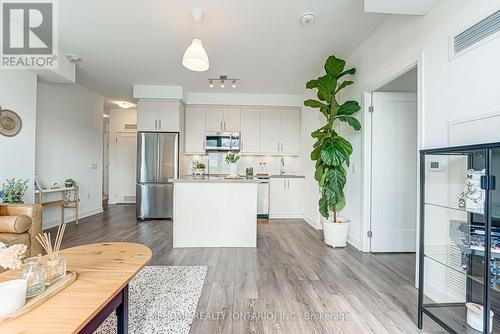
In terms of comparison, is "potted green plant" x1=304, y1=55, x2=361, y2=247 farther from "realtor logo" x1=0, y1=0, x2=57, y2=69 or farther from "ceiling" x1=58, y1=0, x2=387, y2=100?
"realtor logo" x1=0, y1=0, x2=57, y2=69

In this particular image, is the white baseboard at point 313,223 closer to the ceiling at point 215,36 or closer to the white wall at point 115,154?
the ceiling at point 215,36

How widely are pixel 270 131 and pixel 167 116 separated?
238 cm

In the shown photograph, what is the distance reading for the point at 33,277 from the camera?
1040mm

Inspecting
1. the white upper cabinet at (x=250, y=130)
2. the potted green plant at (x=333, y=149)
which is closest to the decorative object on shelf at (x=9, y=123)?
the white upper cabinet at (x=250, y=130)

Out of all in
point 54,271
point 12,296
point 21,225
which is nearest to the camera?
point 12,296

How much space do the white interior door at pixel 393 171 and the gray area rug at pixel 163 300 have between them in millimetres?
2420

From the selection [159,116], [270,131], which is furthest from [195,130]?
[270,131]

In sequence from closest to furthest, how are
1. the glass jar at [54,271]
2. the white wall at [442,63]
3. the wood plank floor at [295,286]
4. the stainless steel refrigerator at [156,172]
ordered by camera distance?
the glass jar at [54,271] < the white wall at [442,63] < the wood plank floor at [295,286] < the stainless steel refrigerator at [156,172]

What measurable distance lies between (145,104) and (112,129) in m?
2.60

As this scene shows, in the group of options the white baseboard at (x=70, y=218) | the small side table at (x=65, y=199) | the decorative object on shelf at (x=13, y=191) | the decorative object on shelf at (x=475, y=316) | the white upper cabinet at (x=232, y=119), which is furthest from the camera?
the white upper cabinet at (x=232, y=119)

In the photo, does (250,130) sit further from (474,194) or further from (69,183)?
(474,194)

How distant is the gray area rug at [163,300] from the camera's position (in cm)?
168

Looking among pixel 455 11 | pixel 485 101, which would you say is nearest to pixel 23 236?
pixel 485 101

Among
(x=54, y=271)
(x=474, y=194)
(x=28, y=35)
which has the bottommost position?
(x=54, y=271)
